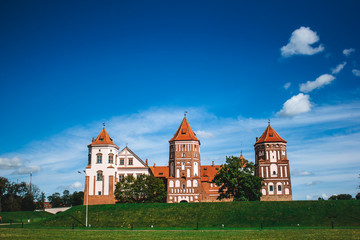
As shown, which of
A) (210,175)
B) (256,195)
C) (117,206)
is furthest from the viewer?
(210,175)

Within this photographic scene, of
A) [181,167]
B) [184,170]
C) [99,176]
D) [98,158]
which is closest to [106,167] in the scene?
[99,176]

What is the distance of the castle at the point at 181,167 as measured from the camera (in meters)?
70.1

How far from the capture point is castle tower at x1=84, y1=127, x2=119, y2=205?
226 feet

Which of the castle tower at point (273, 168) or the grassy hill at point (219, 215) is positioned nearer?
the grassy hill at point (219, 215)

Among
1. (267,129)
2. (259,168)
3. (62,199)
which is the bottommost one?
(62,199)

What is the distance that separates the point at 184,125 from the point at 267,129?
21441 millimetres

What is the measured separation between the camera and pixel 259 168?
260ft

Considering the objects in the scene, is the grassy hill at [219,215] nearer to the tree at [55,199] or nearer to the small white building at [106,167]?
the small white building at [106,167]

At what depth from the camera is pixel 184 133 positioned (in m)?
79.2

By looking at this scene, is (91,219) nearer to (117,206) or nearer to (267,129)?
(117,206)

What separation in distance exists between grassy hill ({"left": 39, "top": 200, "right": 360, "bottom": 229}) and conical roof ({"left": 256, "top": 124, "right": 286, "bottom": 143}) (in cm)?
2774

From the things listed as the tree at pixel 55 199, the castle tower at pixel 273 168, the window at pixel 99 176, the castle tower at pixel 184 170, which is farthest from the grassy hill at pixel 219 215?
the tree at pixel 55 199

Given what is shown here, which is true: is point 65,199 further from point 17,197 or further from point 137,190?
point 137,190

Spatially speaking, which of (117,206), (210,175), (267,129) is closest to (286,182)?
(267,129)
